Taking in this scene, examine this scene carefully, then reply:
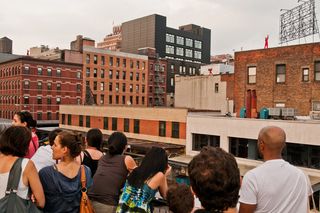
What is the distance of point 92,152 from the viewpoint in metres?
5.64

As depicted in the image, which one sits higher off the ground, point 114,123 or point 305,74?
point 305,74

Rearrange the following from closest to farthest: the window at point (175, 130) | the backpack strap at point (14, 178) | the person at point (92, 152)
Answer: the backpack strap at point (14, 178) < the person at point (92, 152) < the window at point (175, 130)

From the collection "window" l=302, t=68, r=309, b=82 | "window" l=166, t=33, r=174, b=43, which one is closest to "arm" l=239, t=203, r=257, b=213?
"window" l=302, t=68, r=309, b=82

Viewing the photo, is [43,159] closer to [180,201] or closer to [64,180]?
[64,180]

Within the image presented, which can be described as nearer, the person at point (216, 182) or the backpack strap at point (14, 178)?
the person at point (216, 182)

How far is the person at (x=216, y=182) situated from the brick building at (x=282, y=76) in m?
28.5

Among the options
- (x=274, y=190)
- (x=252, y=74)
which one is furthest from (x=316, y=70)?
(x=274, y=190)

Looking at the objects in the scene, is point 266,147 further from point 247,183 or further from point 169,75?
point 169,75

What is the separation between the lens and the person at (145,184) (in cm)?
368

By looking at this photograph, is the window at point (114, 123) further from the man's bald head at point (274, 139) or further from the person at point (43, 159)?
the man's bald head at point (274, 139)

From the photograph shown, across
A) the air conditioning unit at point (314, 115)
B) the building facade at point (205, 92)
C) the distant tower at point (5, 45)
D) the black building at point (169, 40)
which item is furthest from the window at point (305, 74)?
the distant tower at point (5, 45)

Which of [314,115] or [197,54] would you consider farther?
[197,54]

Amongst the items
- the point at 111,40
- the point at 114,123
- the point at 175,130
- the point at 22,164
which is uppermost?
the point at 111,40

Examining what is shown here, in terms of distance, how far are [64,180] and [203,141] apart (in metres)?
27.5
